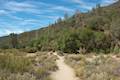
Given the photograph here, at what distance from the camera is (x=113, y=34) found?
197 ft

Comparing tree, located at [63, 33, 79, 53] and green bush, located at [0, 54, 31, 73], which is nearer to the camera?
green bush, located at [0, 54, 31, 73]

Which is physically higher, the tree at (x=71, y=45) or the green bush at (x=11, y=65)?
the green bush at (x=11, y=65)

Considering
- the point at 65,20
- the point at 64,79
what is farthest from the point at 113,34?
the point at 65,20

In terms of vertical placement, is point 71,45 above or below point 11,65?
below

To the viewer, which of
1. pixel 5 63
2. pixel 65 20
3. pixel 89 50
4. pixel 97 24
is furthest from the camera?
pixel 65 20

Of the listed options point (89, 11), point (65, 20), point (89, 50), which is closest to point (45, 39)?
point (89, 50)

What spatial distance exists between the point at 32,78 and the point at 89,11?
11052 centimetres

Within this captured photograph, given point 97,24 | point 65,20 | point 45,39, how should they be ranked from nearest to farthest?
point 45,39
point 97,24
point 65,20

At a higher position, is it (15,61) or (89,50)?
(15,61)

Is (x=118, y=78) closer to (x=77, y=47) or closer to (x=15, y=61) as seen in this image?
(x=15, y=61)

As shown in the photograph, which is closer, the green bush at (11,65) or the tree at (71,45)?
the green bush at (11,65)

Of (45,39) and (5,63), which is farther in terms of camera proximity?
(45,39)

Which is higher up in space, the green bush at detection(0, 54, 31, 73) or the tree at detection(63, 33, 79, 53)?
the green bush at detection(0, 54, 31, 73)

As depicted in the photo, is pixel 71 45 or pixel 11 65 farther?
pixel 71 45
